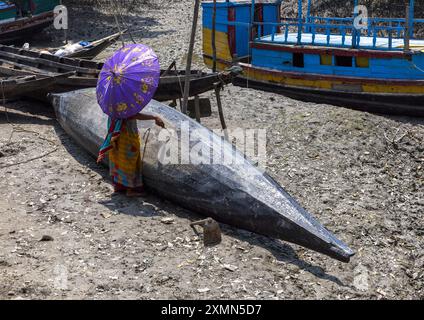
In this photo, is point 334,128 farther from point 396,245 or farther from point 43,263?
point 43,263

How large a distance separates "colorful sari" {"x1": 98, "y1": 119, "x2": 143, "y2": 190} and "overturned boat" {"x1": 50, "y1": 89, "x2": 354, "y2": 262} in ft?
0.57

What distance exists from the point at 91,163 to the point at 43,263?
3.05 m

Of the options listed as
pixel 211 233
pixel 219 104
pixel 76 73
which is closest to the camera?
pixel 211 233

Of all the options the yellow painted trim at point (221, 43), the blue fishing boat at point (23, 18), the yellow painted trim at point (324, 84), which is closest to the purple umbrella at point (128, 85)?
the yellow painted trim at point (324, 84)

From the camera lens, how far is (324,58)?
43.6ft

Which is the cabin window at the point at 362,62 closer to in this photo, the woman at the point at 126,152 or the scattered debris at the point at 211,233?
the woman at the point at 126,152

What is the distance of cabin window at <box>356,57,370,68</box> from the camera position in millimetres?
12680

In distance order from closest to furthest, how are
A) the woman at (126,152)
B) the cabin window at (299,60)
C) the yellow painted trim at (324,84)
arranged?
the woman at (126,152) → the yellow painted trim at (324,84) → the cabin window at (299,60)

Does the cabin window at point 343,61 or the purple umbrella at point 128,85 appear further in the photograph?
the cabin window at point 343,61

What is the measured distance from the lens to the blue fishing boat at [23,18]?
780 inches

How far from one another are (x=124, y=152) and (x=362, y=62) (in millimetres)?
7398

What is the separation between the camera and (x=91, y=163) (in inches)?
340

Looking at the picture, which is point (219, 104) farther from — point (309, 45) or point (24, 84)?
point (309, 45)

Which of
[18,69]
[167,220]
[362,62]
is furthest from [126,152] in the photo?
[362,62]
